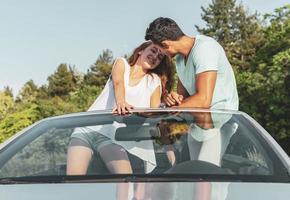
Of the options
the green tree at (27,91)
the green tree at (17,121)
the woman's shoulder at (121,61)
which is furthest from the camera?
the green tree at (27,91)

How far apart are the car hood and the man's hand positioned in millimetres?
1591

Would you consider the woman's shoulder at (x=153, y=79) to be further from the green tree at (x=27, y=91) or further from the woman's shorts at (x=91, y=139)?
the green tree at (x=27, y=91)

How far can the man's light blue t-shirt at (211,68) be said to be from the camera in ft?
14.6

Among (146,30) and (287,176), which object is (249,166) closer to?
(287,176)

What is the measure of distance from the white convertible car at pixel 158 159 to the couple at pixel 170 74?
20.1 inches

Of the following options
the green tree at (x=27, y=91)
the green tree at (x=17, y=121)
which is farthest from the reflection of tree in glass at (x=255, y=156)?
the green tree at (x=27, y=91)

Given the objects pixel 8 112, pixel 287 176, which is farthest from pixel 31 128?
→ pixel 8 112

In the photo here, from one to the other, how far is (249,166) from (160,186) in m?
0.68

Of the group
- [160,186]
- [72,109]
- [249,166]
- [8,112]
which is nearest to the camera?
[160,186]

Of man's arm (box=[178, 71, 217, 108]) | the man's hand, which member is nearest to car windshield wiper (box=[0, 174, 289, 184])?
man's arm (box=[178, 71, 217, 108])

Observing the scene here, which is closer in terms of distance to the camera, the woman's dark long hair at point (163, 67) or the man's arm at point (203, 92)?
the man's arm at point (203, 92)

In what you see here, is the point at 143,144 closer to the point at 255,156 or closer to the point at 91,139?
the point at 91,139

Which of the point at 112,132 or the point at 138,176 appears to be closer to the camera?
the point at 138,176

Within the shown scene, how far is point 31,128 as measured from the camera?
3936 mm
